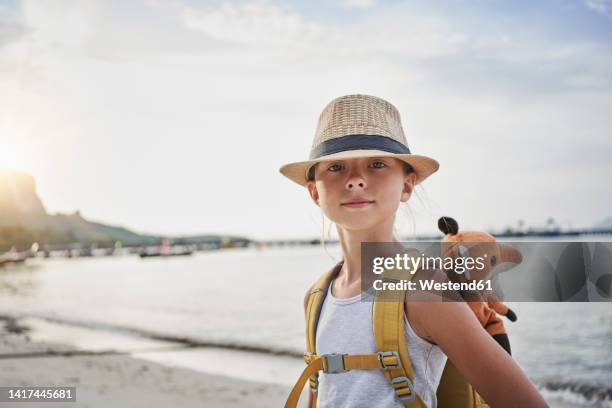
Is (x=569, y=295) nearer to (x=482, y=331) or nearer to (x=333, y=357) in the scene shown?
(x=482, y=331)

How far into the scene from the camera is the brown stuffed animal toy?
201 centimetres

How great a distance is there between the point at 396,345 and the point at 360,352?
0.16 meters

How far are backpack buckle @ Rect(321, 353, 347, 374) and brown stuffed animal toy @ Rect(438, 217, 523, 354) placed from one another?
0.53m

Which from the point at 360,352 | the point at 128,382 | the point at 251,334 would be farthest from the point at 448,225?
the point at 251,334

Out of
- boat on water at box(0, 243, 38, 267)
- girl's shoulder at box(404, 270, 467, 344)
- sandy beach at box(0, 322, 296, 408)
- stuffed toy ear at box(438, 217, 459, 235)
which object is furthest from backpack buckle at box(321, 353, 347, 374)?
boat on water at box(0, 243, 38, 267)

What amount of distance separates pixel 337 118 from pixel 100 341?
13.7 meters

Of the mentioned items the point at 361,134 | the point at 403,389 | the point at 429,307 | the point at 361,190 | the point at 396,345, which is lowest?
the point at 403,389

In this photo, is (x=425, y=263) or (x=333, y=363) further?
(x=333, y=363)

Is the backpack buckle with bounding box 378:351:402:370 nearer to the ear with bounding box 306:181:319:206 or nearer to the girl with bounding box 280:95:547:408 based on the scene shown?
the girl with bounding box 280:95:547:408

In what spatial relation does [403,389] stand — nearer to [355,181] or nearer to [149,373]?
[355,181]

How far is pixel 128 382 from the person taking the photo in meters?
8.71

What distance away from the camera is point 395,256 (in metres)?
1.74

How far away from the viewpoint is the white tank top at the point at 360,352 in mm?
1632

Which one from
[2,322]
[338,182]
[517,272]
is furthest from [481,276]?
[2,322]
